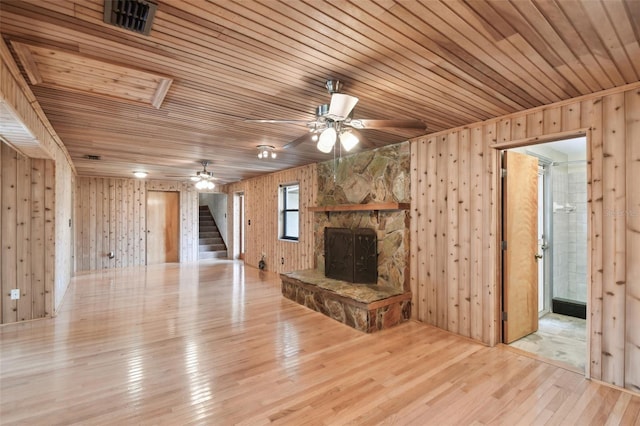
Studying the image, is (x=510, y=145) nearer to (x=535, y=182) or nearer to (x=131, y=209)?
(x=535, y=182)

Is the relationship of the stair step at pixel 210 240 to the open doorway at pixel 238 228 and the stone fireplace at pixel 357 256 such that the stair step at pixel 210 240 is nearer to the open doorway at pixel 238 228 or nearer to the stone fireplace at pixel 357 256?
the open doorway at pixel 238 228

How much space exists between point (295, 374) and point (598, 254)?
2745 mm

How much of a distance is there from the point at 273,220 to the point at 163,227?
12.3ft

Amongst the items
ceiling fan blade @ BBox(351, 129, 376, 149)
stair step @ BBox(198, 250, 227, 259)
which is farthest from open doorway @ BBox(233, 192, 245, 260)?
ceiling fan blade @ BBox(351, 129, 376, 149)

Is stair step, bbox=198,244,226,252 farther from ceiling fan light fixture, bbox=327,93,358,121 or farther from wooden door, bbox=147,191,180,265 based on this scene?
ceiling fan light fixture, bbox=327,93,358,121

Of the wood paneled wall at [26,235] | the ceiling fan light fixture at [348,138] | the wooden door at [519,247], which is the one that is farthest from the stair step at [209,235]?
the wooden door at [519,247]

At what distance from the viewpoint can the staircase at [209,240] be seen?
9.43 m

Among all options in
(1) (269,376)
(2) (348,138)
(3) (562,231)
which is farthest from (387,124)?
(3) (562,231)

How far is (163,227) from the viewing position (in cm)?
870

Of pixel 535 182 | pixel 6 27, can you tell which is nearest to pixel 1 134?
pixel 6 27

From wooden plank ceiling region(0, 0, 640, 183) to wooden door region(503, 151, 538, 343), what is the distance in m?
0.88

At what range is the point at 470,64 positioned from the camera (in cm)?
206

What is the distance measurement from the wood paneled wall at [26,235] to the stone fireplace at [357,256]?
393 cm

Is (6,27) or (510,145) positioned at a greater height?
(6,27)
